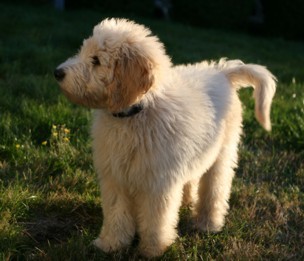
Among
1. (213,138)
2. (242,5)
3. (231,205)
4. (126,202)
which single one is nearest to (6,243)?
(126,202)

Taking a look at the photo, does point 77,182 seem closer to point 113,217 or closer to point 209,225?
point 113,217

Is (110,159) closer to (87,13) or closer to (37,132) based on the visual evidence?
(37,132)

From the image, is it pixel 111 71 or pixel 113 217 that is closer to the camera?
pixel 111 71

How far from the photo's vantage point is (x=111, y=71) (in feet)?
10.3

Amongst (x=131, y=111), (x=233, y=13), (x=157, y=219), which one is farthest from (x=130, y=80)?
(x=233, y=13)

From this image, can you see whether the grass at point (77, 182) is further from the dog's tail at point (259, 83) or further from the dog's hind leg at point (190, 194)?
the dog's tail at point (259, 83)

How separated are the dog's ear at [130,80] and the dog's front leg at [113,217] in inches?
24.9

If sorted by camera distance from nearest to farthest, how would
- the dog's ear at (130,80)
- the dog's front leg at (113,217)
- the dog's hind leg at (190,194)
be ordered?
the dog's ear at (130,80) → the dog's front leg at (113,217) → the dog's hind leg at (190,194)

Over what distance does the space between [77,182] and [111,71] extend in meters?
1.41

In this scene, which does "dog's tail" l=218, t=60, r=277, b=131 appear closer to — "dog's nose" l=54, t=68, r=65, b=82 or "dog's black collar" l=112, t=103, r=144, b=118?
"dog's black collar" l=112, t=103, r=144, b=118

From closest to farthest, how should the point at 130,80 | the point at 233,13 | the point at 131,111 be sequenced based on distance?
the point at 130,80
the point at 131,111
the point at 233,13

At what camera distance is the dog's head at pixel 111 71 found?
310 centimetres

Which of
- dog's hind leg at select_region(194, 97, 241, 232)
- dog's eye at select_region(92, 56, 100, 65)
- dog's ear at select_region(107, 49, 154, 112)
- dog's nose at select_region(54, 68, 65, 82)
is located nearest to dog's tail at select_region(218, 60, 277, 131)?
dog's hind leg at select_region(194, 97, 241, 232)

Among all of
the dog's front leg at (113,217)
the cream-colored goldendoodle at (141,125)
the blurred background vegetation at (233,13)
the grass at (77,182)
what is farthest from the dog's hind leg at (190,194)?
the blurred background vegetation at (233,13)
